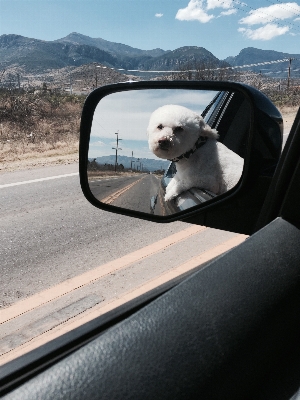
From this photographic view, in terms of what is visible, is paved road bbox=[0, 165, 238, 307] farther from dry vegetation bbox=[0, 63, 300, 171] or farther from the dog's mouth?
dry vegetation bbox=[0, 63, 300, 171]

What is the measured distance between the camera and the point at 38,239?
5223 mm

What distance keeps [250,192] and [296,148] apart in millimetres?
274

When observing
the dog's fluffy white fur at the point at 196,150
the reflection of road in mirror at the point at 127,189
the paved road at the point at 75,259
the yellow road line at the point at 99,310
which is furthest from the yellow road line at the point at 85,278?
the dog's fluffy white fur at the point at 196,150

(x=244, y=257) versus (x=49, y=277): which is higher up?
(x=244, y=257)

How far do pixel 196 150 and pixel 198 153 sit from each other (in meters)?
0.02

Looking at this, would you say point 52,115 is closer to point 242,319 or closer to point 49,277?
point 49,277

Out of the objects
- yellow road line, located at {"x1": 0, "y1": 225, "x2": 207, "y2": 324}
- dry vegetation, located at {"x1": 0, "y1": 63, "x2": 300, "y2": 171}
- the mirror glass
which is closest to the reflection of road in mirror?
the mirror glass

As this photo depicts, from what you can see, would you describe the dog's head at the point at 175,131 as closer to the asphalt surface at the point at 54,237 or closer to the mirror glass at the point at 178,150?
the mirror glass at the point at 178,150

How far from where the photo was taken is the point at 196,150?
1518 millimetres

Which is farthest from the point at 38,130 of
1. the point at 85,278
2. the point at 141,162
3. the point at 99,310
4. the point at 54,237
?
the point at 141,162

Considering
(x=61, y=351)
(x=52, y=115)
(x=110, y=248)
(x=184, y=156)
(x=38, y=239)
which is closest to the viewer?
(x=61, y=351)

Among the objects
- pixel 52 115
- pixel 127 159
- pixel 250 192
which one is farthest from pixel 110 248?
pixel 52 115

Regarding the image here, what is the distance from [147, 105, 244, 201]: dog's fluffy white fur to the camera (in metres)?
1.50

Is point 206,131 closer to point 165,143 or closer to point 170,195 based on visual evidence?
point 165,143
